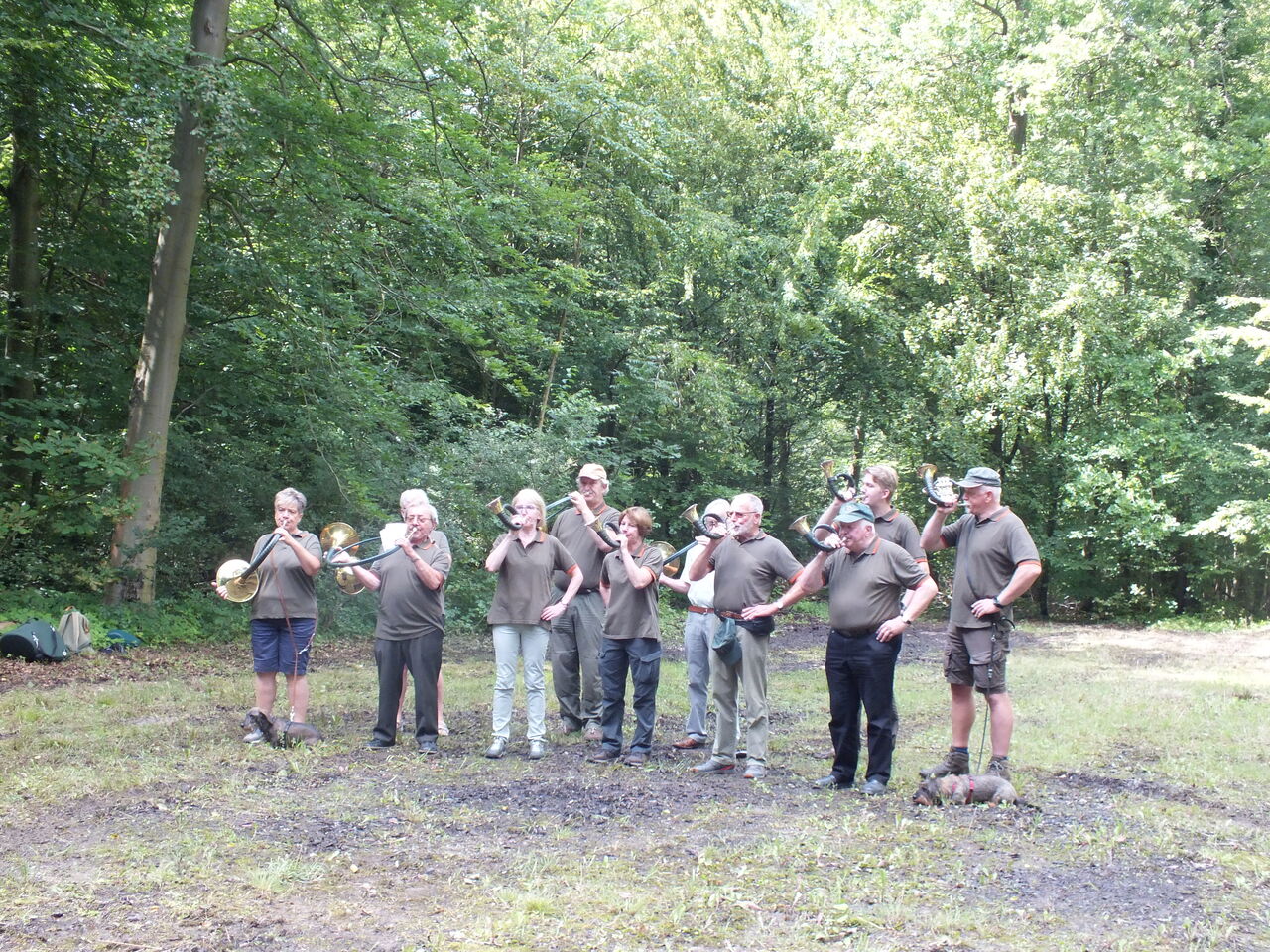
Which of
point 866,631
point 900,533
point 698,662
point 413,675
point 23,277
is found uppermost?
point 23,277

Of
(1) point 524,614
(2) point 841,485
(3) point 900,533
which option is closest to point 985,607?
(3) point 900,533

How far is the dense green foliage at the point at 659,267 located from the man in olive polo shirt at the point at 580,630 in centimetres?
586

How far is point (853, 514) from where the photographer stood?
21.2 ft

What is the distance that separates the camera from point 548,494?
16.7 metres

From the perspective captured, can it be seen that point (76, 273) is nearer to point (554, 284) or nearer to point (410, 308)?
point (410, 308)

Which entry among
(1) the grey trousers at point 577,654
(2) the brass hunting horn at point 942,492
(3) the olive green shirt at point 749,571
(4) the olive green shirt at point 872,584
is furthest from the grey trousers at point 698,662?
(2) the brass hunting horn at point 942,492

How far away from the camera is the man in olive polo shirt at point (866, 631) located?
252 inches

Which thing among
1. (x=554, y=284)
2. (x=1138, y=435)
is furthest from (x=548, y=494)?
(x=1138, y=435)

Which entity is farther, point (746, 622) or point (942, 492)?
point (746, 622)

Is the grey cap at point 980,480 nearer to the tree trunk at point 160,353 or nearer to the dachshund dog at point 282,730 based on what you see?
the dachshund dog at point 282,730

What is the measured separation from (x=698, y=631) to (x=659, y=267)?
15.9 meters

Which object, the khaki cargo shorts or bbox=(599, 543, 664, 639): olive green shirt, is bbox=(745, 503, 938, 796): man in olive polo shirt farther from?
bbox=(599, 543, 664, 639): olive green shirt

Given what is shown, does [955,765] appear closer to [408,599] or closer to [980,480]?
[980,480]

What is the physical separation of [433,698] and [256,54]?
31.2ft
